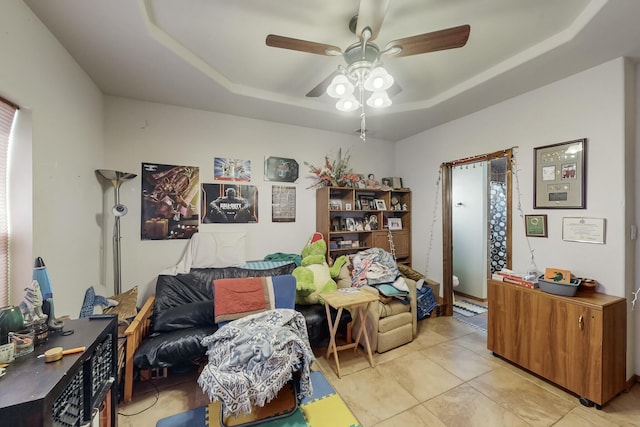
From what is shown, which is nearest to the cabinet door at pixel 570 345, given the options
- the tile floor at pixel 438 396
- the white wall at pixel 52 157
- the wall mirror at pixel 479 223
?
the tile floor at pixel 438 396

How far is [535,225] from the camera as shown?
2502mm

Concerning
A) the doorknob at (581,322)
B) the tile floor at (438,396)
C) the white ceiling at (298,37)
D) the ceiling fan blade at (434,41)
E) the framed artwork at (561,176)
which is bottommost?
the tile floor at (438,396)

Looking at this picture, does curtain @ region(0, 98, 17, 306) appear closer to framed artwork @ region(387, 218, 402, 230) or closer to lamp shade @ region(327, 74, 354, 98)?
lamp shade @ region(327, 74, 354, 98)

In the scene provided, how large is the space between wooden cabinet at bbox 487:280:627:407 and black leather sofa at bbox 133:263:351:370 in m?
1.56

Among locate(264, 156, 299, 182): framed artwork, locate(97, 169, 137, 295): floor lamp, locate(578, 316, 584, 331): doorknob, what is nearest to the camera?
locate(578, 316, 584, 331): doorknob

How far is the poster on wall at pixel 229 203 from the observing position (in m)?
2.99

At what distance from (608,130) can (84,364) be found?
12.2 ft

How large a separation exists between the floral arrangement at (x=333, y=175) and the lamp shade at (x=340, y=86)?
5.79 feet

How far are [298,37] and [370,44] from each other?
59 cm

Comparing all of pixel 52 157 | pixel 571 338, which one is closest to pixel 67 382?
pixel 52 157

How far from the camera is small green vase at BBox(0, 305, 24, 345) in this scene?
1023 millimetres

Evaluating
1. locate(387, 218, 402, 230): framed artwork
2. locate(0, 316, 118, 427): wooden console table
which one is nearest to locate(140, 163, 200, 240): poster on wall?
locate(0, 316, 118, 427): wooden console table

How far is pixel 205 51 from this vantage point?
2014mm

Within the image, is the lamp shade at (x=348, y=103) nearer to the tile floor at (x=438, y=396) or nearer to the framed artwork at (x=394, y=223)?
the tile floor at (x=438, y=396)
